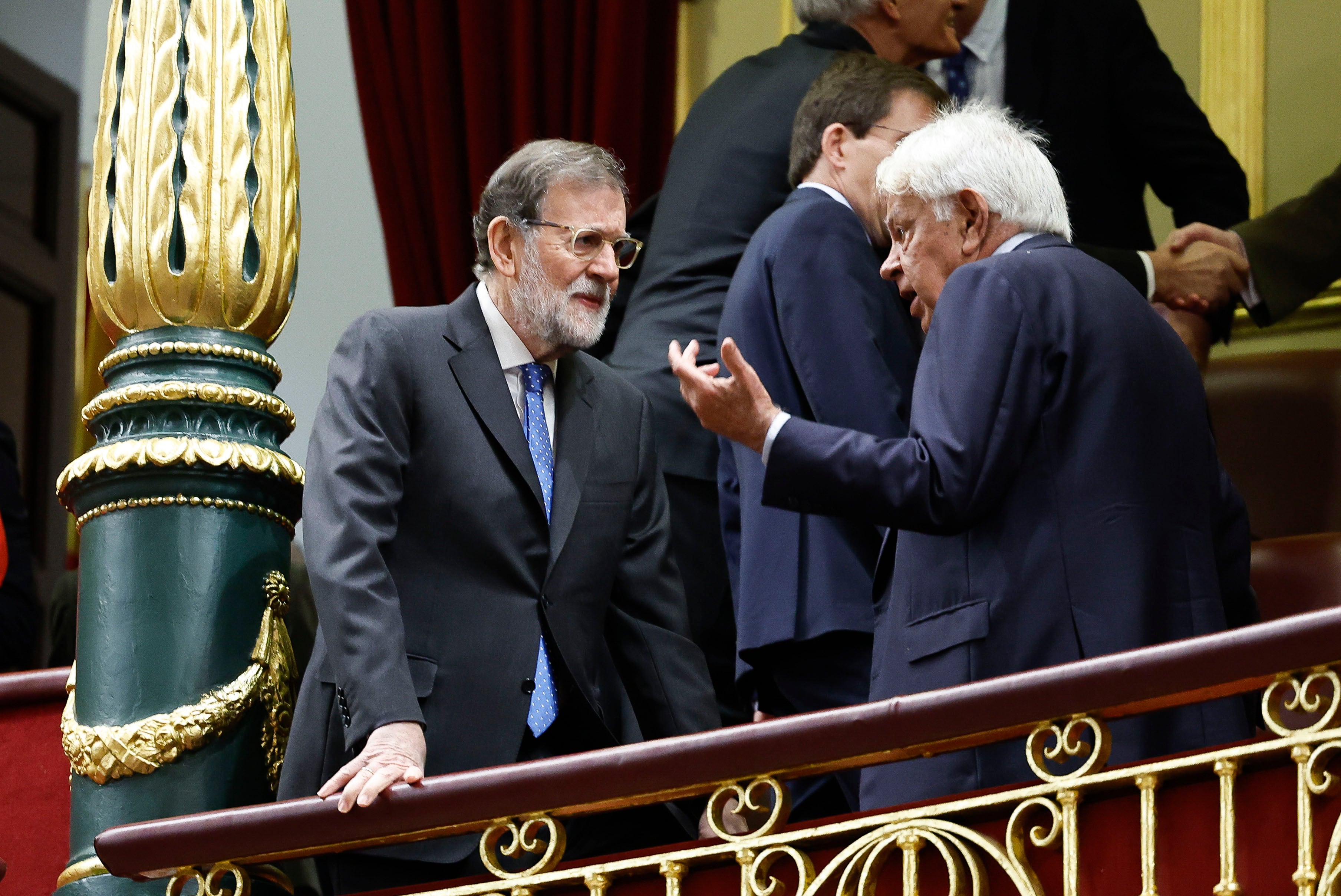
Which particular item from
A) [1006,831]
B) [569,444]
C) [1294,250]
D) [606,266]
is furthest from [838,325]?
[1294,250]

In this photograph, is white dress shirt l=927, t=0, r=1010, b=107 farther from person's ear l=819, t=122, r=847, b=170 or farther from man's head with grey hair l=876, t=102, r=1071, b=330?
man's head with grey hair l=876, t=102, r=1071, b=330

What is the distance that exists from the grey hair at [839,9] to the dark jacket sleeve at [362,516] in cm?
138

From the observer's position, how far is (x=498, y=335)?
289cm

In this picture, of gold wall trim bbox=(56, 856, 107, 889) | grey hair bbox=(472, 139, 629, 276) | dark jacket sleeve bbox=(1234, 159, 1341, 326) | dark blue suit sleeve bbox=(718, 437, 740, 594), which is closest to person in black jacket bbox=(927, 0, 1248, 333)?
dark jacket sleeve bbox=(1234, 159, 1341, 326)

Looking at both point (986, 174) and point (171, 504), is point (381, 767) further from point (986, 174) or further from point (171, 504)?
point (986, 174)

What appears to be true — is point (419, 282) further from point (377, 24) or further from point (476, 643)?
point (476, 643)

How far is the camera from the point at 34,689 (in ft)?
10.8

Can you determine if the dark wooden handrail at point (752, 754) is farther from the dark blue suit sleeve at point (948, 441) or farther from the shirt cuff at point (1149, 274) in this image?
the shirt cuff at point (1149, 274)

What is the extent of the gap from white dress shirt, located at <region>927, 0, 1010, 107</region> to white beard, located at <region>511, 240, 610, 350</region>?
1.83m

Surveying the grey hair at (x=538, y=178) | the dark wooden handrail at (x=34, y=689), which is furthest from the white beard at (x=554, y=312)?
the dark wooden handrail at (x=34, y=689)

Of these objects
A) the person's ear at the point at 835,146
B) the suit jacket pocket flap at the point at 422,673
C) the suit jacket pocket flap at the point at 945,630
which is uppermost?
the person's ear at the point at 835,146

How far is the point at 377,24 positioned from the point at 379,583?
3.31 m

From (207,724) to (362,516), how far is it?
437 mm

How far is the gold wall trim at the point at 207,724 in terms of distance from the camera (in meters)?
2.78
